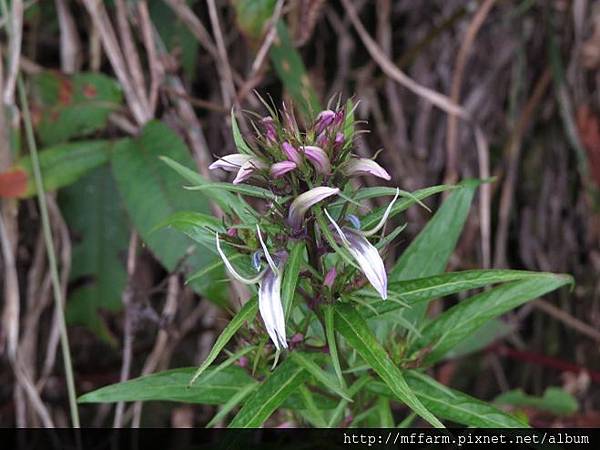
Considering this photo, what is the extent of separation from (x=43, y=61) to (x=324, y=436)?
1.46 metres

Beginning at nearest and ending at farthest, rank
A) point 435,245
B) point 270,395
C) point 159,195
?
point 270,395
point 435,245
point 159,195

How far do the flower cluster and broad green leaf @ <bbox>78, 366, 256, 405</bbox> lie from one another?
0.80 feet

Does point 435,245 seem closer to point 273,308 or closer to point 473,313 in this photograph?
point 473,313

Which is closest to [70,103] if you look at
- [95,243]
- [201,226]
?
[95,243]

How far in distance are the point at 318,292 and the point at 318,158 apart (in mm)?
213

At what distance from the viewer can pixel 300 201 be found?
0.88 meters

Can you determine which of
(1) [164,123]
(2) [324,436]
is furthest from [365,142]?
(2) [324,436]

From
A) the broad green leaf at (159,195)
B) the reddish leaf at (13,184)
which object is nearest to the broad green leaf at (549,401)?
Result: the broad green leaf at (159,195)

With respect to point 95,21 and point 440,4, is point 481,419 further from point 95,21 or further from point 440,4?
point 440,4

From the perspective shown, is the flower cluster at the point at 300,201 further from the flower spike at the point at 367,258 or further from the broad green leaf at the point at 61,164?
the broad green leaf at the point at 61,164

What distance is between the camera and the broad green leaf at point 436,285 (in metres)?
0.97

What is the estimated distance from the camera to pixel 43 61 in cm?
216

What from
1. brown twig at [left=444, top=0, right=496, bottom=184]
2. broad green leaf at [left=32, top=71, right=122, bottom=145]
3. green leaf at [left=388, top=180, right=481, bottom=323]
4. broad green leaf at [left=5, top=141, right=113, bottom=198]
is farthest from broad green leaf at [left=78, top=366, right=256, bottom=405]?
brown twig at [left=444, top=0, right=496, bottom=184]

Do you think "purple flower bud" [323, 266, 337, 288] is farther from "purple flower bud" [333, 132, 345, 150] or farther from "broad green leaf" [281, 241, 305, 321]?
"purple flower bud" [333, 132, 345, 150]
